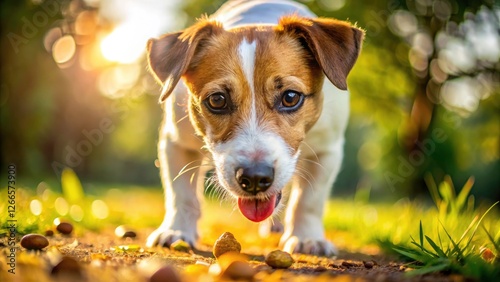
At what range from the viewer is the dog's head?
3.30m

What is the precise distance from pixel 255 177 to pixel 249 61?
2.69 feet

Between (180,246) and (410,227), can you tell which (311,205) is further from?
(410,227)

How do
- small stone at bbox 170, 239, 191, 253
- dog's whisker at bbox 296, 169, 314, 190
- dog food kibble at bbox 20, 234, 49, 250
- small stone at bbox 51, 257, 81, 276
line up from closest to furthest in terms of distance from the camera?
small stone at bbox 51, 257, 81, 276 → dog food kibble at bbox 20, 234, 49, 250 → small stone at bbox 170, 239, 191, 253 → dog's whisker at bbox 296, 169, 314, 190

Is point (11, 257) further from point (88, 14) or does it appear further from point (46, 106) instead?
point (46, 106)

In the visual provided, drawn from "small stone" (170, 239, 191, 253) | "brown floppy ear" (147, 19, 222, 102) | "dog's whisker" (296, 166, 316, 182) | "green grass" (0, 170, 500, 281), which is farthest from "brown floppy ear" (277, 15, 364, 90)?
"small stone" (170, 239, 191, 253)

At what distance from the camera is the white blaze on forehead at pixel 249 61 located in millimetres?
3535

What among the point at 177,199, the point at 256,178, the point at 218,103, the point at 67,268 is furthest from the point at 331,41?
the point at 67,268

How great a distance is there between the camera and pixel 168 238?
13.1 ft

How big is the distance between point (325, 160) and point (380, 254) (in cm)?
82

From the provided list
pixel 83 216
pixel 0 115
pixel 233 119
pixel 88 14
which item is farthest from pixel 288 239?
pixel 0 115

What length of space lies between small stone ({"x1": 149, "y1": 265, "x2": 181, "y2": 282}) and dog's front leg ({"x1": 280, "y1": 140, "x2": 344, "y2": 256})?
185 centimetres

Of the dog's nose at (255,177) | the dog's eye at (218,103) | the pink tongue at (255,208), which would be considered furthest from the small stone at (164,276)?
the dog's eye at (218,103)

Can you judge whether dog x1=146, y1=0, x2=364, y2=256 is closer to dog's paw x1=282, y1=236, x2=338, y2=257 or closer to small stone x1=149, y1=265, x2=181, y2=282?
dog's paw x1=282, y1=236, x2=338, y2=257

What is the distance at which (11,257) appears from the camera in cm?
267
